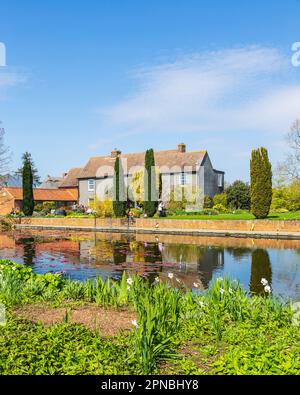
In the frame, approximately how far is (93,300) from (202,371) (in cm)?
400

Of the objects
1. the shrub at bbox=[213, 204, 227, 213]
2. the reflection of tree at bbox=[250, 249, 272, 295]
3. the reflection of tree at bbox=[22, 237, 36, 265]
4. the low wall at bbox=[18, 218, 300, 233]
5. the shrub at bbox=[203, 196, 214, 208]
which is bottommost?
the reflection of tree at bbox=[22, 237, 36, 265]

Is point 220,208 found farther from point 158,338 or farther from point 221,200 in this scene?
point 158,338

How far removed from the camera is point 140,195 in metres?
44.7

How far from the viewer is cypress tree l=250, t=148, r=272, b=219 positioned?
1242 inches

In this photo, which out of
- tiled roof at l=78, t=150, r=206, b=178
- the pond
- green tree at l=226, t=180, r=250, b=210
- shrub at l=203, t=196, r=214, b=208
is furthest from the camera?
tiled roof at l=78, t=150, r=206, b=178

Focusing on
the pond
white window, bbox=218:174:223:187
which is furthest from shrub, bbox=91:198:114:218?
white window, bbox=218:174:223:187

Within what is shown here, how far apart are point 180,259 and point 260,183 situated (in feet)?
54.4

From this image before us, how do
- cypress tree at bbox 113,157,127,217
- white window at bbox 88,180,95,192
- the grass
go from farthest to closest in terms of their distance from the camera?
white window at bbox 88,180,95,192 → cypress tree at bbox 113,157,127,217 → the grass

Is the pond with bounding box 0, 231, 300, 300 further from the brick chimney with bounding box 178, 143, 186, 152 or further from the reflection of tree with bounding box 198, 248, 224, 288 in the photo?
the brick chimney with bounding box 178, 143, 186, 152

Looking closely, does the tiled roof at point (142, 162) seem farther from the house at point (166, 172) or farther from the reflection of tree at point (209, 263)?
the reflection of tree at point (209, 263)

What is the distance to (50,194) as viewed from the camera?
58.0m

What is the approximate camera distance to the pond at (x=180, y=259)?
13.3 m
